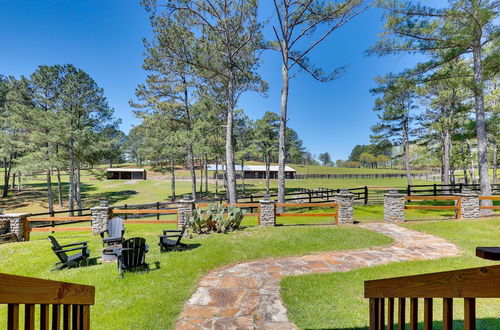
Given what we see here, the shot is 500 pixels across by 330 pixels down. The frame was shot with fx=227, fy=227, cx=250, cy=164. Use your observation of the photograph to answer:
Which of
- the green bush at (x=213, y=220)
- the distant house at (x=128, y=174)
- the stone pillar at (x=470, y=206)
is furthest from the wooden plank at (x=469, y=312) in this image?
the distant house at (x=128, y=174)

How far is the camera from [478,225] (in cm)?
862

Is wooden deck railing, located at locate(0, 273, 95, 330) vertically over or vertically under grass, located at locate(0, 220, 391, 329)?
over

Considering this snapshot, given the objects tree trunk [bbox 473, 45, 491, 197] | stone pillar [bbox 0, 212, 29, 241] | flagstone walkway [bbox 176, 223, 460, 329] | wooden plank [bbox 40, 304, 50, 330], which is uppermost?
tree trunk [bbox 473, 45, 491, 197]

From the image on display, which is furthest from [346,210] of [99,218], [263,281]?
[99,218]

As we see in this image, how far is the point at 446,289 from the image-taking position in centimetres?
117

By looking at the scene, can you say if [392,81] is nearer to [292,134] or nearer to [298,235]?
[298,235]

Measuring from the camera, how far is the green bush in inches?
316

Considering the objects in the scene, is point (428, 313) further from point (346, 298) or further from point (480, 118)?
point (480, 118)

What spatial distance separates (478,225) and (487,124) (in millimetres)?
8173

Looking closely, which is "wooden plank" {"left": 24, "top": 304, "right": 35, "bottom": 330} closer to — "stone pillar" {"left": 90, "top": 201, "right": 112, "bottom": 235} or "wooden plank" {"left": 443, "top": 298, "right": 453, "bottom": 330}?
"wooden plank" {"left": 443, "top": 298, "right": 453, "bottom": 330}

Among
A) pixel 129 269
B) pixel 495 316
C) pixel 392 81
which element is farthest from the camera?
pixel 392 81

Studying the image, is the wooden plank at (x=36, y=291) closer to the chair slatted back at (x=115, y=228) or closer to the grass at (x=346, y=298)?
the grass at (x=346, y=298)

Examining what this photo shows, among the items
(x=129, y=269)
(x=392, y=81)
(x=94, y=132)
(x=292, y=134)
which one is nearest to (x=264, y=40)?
(x=392, y=81)

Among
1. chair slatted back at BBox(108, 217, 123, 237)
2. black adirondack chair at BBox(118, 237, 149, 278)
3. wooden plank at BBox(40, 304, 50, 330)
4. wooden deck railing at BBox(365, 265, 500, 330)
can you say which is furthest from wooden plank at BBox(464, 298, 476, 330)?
chair slatted back at BBox(108, 217, 123, 237)
